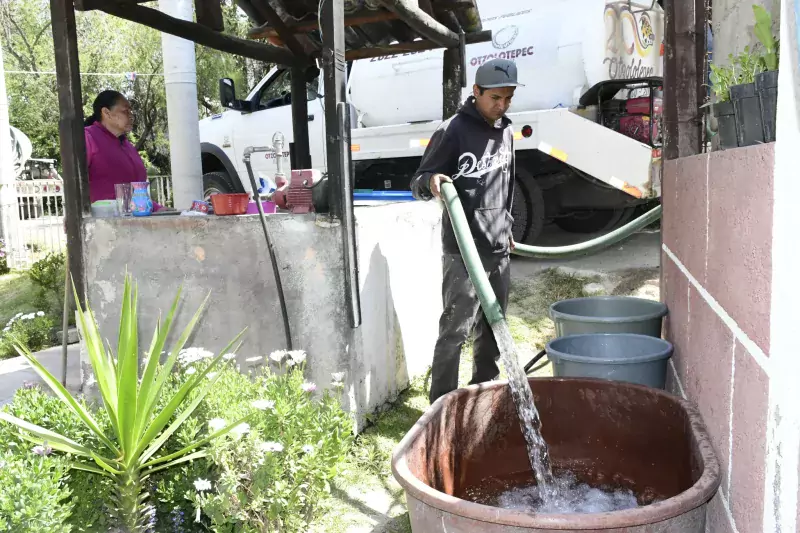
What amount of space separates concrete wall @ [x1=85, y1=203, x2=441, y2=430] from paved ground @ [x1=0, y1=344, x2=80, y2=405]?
3.77 ft

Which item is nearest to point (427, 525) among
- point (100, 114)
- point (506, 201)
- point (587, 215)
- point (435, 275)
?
point (506, 201)

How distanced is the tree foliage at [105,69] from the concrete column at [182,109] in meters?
15.7

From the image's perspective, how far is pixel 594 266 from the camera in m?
7.00

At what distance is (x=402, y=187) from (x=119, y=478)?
6.19 m

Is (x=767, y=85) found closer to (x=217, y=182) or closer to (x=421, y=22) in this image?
(x=421, y=22)

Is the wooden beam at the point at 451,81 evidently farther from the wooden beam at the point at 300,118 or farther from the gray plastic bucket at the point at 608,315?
the gray plastic bucket at the point at 608,315

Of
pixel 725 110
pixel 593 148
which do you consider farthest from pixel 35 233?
pixel 725 110

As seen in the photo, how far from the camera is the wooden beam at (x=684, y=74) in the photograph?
3564mm

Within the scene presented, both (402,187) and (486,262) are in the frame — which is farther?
(402,187)

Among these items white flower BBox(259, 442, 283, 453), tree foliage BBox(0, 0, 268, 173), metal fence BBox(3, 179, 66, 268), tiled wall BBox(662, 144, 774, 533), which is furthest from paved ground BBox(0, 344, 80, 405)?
tree foliage BBox(0, 0, 268, 173)

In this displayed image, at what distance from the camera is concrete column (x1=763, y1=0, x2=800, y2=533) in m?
1.16

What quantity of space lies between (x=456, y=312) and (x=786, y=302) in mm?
2316

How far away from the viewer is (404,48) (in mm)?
4789

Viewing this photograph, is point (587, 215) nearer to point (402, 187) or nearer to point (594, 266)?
point (594, 266)
